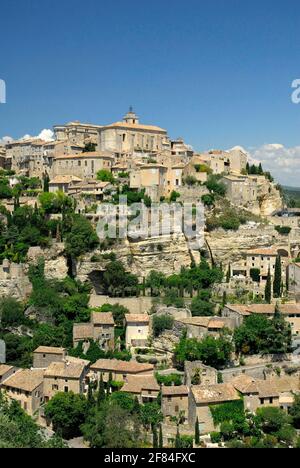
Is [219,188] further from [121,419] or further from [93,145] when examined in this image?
[121,419]

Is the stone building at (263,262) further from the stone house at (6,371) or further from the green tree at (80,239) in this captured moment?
the stone house at (6,371)

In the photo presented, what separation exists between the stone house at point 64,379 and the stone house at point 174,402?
4257 mm

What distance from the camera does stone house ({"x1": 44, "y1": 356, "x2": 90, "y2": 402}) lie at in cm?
2920

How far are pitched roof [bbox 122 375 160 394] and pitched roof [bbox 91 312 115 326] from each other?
209 inches

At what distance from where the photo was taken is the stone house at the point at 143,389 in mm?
28344

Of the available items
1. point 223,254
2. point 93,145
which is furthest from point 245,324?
point 93,145

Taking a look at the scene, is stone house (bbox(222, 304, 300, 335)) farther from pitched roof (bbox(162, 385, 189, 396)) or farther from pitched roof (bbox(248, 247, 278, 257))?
pitched roof (bbox(248, 247, 278, 257))

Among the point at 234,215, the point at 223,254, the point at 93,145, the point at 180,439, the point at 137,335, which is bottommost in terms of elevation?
the point at 180,439

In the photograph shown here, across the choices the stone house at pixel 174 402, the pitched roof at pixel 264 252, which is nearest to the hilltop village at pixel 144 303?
the stone house at pixel 174 402

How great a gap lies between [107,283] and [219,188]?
44.8 ft

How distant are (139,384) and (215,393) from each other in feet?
12.0

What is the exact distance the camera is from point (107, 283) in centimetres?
3944

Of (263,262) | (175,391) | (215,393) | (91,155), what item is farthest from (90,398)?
(91,155)

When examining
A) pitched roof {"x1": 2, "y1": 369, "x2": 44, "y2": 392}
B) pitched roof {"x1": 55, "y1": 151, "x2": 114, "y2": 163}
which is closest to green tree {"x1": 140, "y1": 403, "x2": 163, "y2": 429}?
pitched roof {"x1": 2, "y1": 369, "x2": 44, "y2": 392}
